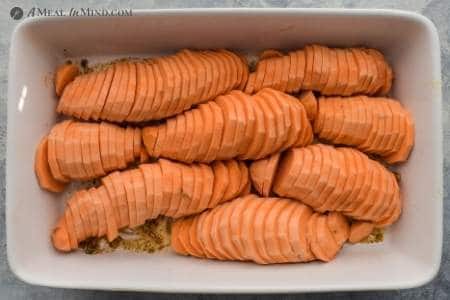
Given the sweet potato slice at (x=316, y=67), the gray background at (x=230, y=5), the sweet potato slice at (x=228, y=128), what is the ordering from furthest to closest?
the gray background at (x=230, y=5) < the sweet potato slice at (x=316, y=67) < the sweet potato slice at (x=228, y=128)

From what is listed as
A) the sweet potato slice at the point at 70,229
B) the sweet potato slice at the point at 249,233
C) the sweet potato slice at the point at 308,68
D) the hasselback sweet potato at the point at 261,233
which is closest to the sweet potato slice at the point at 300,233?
the hasselback sweet potato at the point at 261,233

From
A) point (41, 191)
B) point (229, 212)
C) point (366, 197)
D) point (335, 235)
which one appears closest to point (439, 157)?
point (366, 197)

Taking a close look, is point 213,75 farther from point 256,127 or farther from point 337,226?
point 337,226

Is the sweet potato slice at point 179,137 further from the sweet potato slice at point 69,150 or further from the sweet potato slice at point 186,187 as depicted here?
the sweet potato slice at point 69,150

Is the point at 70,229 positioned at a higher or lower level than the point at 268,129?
lower

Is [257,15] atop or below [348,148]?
atop

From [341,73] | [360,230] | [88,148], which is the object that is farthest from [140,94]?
[360,230]

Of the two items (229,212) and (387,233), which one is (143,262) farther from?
(387,233)
